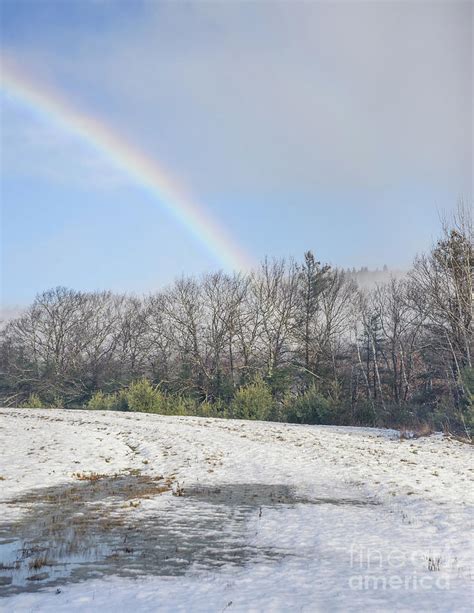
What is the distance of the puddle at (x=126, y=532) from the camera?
6.42 m

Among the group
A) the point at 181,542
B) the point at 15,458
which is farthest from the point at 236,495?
the point at 15,458

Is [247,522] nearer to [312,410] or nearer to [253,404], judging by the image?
[312,410]

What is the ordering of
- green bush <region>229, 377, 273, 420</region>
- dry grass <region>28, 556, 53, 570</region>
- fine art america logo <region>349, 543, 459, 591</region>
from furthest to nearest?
green bush <region>229, 377, 273, 420</region> → dry grass <region>28, 556, 53, 570</region> → fine art america logo <region>349, 543, 459, 591</region>

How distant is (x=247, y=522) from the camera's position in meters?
8.84

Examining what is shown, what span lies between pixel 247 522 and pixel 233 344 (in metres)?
40.4

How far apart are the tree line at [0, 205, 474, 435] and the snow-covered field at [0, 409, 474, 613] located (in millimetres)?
16786

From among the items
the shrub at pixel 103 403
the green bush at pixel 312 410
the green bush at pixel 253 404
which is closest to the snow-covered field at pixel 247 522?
the green bush at pixel 312 410

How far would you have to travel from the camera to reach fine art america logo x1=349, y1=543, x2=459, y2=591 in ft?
19.1

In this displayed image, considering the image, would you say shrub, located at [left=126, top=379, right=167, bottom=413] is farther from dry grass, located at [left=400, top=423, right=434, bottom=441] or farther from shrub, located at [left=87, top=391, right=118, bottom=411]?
dry grass, located at [left=400, top=423, right=434, bottom=441]

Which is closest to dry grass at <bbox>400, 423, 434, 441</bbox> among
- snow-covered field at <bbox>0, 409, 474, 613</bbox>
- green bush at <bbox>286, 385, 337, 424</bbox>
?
snow-covered field at <bbox>0, 409, 474, 613</bbox>

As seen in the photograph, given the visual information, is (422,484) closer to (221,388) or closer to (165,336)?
(221,388)

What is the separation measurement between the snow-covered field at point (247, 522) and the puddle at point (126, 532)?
0.04 meters

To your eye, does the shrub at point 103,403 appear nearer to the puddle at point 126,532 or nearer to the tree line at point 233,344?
the tree line at point 233,344

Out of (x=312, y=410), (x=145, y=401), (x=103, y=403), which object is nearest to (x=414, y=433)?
(x=312, y=410)
